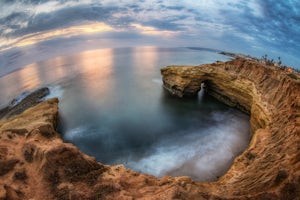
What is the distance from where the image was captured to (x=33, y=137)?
69.3ft

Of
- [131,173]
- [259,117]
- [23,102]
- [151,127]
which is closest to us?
[131,173]

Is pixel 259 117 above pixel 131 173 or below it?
below

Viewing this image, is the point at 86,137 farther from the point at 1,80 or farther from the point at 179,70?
the point at 1,80

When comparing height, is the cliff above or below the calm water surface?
above

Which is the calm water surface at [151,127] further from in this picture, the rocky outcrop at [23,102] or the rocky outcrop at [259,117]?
the rocky outcrop at [259,117]

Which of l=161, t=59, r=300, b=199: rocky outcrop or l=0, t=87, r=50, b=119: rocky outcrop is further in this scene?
l=0, t=87, r=50, b=119: rocky outcrop

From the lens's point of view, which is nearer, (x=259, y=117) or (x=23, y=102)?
(x=259, y=117)

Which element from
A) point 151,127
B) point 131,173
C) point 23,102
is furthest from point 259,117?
point 23,102

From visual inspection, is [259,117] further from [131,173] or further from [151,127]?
[131,173]

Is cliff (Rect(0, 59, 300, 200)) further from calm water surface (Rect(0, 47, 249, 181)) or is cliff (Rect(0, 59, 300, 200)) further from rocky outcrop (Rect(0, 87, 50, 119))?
rocky outcrop (Rect(0, 87, 50, 119))

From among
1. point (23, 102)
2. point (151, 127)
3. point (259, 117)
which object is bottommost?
point (23, 102)

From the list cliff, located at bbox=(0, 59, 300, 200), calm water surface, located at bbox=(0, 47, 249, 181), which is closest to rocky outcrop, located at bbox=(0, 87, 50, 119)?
calm water surface, located at bbox=(0, 47, 249, 181)

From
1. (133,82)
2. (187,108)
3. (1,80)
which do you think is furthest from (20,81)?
(187,108)

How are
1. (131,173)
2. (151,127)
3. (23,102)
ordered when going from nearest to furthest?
(131,173) → (151,127) → (23,102)
